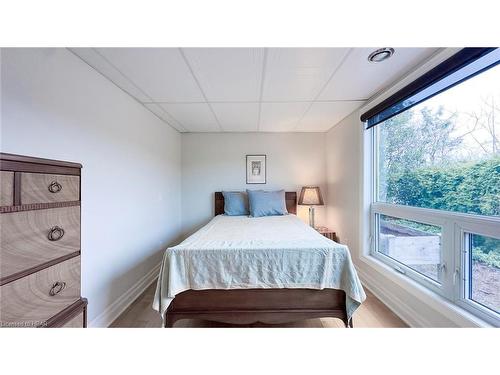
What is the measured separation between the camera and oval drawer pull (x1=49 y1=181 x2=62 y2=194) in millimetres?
755

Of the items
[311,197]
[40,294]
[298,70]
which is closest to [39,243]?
[40,294]

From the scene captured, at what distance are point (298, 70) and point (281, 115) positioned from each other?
1097 mm

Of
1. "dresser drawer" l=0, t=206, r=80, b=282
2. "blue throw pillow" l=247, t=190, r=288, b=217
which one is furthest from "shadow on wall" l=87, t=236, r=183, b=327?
"blue throw pillow" l=247, t=190, r=288, b=217

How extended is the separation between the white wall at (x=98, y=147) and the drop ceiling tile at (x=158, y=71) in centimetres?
26

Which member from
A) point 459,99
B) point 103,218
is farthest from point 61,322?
point 459,99

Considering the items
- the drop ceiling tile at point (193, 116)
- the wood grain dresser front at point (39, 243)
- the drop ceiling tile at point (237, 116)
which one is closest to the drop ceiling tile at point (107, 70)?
the drop ceiling tile at point (193, 116)

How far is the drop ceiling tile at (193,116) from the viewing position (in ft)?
7.80

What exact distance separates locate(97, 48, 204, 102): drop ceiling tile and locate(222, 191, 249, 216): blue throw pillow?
1.69 m

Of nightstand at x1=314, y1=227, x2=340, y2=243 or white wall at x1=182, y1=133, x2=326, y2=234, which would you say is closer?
nightstand at x1=314, y1=227, x2=340, y2=243

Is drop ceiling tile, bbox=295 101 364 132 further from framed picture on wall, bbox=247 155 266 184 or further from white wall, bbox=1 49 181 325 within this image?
white wall, bbox=1 49 181 325

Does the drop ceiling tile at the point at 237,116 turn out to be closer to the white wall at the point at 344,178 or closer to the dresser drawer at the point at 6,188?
the white wall at the point at 344,178

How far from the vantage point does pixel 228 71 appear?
161 cm

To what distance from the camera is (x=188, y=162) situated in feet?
11.7
